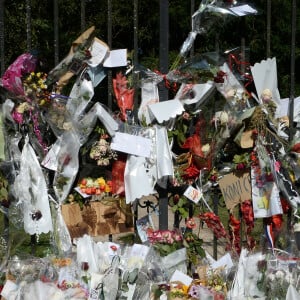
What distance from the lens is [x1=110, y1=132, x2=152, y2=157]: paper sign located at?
298 cm

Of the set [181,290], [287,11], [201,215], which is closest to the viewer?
[181,290]

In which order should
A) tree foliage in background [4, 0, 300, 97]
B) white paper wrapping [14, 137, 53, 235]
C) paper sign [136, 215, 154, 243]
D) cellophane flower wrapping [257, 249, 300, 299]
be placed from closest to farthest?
cellophane flower wrapping [257, 249, 300, 299] → white paper wrapping [14, 137, 53, 235] → paper sign [136, 215, 154, 243] → tree foliage in background [4, 0, 300, 97]

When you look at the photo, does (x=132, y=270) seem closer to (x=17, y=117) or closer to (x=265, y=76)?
(x=17, y=117)

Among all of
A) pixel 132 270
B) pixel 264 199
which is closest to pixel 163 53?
pixel 264 199

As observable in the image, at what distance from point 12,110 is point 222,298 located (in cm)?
136

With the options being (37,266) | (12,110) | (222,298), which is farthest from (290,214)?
(12,110)

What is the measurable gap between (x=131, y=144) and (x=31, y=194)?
55cm

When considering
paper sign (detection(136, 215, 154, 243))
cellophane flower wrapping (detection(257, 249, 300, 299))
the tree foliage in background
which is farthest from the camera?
the tree foliage in background

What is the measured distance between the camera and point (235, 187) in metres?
3.04

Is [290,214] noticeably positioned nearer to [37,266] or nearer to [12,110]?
[37,266]

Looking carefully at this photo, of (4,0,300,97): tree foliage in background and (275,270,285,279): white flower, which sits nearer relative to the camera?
(275,270,285,279): white flower

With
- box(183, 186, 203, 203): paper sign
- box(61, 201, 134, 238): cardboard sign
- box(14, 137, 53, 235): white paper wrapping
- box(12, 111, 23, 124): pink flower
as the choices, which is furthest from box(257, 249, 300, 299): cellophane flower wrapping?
box(12, 111, 23, 124): pink flower

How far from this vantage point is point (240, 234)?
10.4 ft

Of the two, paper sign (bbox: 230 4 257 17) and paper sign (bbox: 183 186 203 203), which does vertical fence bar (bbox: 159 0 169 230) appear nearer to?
paper sign (bbox: 183 186 203 203)
